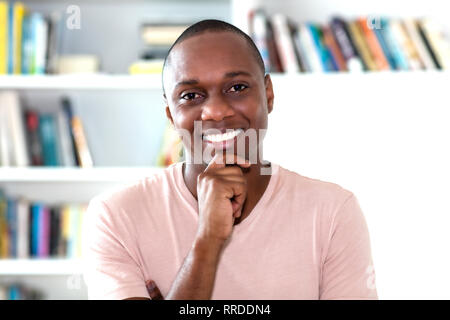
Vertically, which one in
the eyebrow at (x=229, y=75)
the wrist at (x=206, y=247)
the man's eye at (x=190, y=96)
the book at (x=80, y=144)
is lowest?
the wrist at (x=206, y=247)

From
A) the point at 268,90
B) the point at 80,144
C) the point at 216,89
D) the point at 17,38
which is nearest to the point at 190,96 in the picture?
the point at 216,89

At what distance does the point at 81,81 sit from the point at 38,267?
2.30ft

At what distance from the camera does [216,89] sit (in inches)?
40.4

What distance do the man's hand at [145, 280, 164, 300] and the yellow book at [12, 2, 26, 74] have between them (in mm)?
1467

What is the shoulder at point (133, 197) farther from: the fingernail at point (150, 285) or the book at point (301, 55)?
the book at point (301, 55)

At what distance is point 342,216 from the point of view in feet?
3.44

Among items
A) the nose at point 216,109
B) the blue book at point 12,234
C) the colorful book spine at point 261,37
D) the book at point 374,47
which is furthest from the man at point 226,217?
the blue book at point 12,234

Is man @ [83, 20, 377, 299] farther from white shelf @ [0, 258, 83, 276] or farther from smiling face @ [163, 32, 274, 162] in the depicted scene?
white shelf @ [0, 258, 83, 276]

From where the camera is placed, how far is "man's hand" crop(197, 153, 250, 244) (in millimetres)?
953

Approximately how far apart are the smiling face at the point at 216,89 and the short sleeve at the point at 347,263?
203 millimetres

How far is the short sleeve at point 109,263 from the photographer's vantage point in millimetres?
999

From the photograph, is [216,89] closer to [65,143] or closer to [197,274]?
[197,274]
